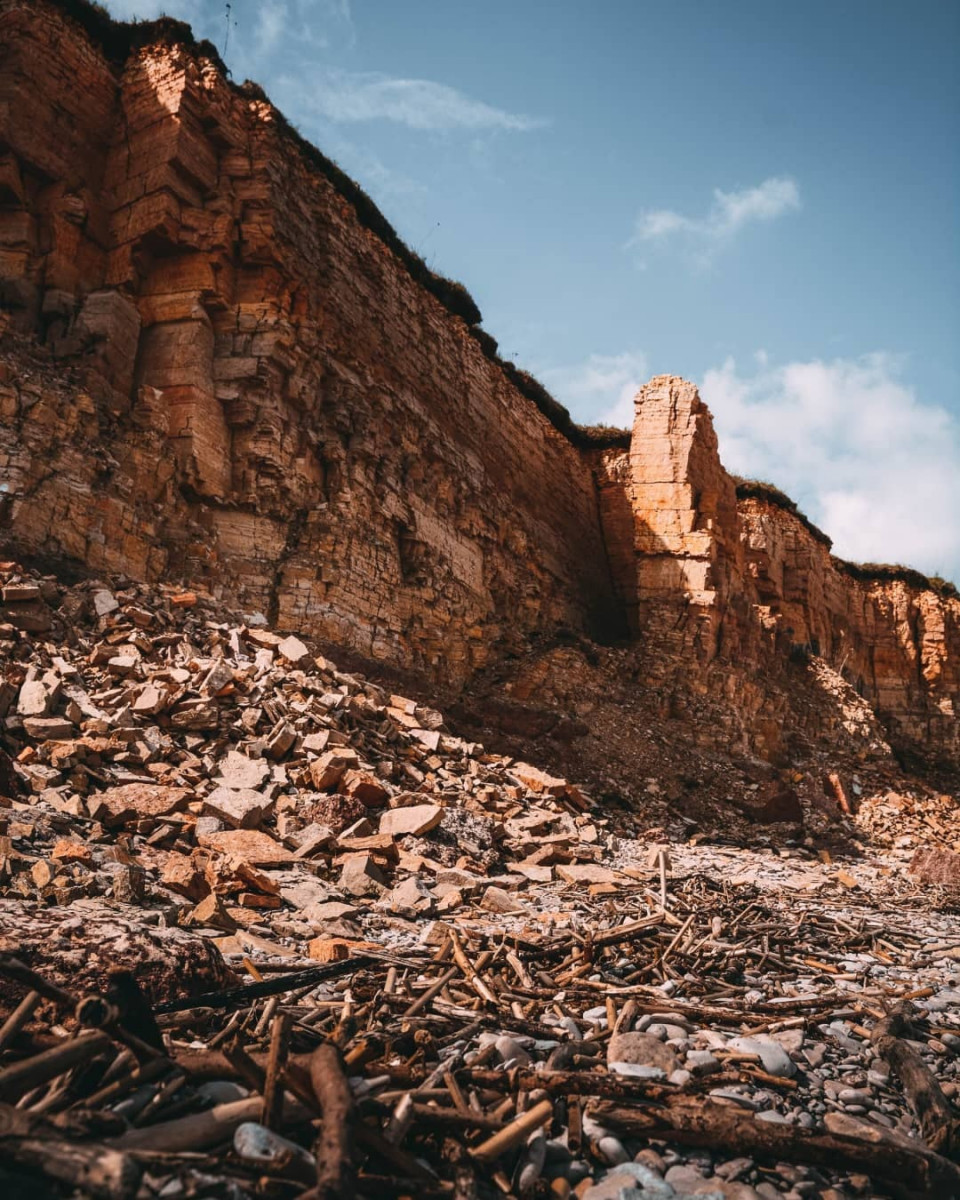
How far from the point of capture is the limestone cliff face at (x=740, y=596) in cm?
1966

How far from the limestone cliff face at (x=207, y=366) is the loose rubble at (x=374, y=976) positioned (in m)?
3.11

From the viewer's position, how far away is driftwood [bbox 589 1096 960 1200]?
2.36 m

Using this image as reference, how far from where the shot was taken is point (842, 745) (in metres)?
21.3

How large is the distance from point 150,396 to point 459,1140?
12.9m

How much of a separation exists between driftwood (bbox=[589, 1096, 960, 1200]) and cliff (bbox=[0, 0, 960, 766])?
10186 mm

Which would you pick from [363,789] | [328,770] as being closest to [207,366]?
[328,770]

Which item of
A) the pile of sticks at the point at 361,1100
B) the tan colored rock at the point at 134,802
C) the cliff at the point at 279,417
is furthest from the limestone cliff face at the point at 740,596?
the pile of sticks at the point at 361,1100

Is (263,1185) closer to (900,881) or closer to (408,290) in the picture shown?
(900,881)

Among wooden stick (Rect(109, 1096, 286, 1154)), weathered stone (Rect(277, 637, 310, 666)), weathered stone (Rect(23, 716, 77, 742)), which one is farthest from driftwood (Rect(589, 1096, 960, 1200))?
weathered stone (Rect(277, 637, 310, 666))

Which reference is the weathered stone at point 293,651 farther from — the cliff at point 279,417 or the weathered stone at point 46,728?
the weathered stone at point 46,728

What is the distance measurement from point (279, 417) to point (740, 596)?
13.6 meters

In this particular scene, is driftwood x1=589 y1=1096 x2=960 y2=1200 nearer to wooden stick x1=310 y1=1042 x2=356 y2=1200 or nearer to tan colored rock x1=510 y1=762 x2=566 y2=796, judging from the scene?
wooden stick x1=310 y1=1042 x2=356 y2=1200

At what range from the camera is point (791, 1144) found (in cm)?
238

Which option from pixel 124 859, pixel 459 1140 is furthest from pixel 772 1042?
pixel 124 859
